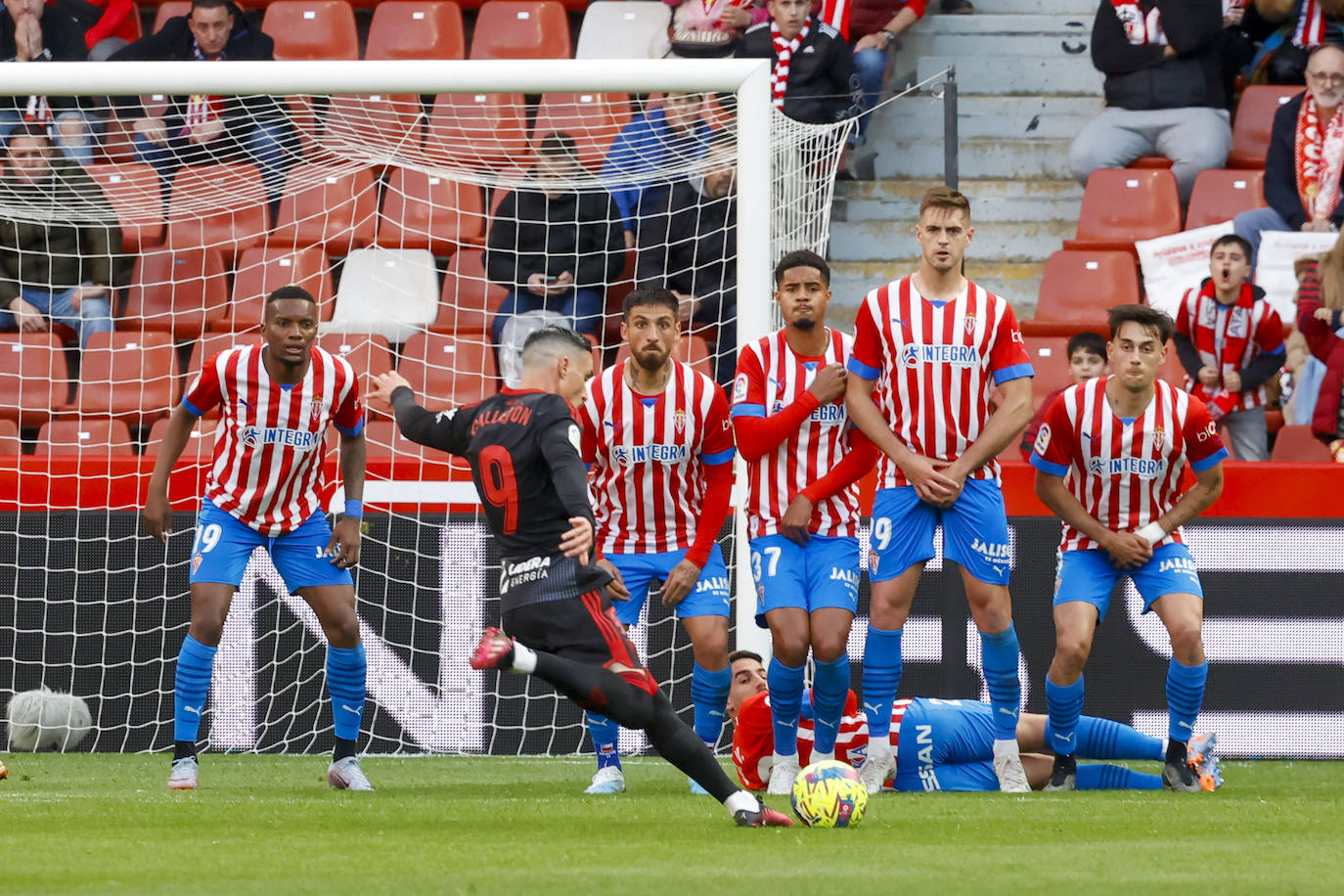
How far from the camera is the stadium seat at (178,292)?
9.90 m

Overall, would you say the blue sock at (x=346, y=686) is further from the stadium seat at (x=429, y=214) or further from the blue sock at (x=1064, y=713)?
the stadium seat at (x=429, y=214)

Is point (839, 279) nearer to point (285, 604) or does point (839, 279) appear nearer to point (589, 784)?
point (285, 604)

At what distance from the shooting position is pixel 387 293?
9.84 meters

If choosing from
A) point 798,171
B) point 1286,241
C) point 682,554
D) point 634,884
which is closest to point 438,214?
point 798,171

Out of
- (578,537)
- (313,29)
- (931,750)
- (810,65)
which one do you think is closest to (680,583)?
(931,750)

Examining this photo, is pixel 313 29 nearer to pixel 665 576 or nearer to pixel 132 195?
pixel 132 195

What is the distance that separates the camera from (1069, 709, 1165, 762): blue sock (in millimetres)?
7258

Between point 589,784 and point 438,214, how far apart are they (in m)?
4.39

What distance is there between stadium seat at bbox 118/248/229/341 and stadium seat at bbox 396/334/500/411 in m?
1.20

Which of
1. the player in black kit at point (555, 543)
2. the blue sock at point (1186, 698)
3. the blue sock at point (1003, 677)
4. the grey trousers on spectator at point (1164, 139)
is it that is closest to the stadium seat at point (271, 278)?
the player in black kit at point (555, 543)

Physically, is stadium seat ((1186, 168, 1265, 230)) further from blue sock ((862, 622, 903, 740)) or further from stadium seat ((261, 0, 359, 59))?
stadium seat ((261, 0, 359, 59))

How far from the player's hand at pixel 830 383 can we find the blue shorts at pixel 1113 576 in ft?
4.16

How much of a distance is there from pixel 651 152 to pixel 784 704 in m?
3.97

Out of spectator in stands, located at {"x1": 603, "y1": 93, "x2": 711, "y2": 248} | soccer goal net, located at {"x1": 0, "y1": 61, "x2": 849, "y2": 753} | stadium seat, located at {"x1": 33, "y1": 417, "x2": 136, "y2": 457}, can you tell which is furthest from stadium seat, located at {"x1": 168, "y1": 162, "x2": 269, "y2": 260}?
spectator in stands, located at {"x1": 603, "y1": 93, "x2": 711, "y2": 248}
